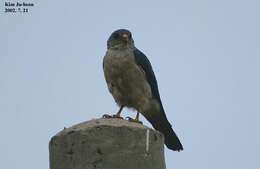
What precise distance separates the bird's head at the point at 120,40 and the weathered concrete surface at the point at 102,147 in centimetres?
397

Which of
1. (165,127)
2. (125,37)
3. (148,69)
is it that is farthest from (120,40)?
(165,127)

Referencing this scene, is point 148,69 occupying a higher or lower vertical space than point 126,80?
higher

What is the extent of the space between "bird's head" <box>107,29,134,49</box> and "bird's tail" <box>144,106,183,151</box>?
121 cm

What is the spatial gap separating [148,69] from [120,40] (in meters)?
0.67

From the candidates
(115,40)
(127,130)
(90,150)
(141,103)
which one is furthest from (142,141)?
(115,40)

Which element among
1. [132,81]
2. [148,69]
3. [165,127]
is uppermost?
[148,69]

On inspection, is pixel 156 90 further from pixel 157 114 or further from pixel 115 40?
pixel 115 40

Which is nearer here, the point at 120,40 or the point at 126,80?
the point at 126,80

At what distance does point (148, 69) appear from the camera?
908 cm

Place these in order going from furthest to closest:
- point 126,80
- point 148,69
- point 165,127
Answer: point 165,127
point 148,69
point 126,80

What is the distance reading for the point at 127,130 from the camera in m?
5.11

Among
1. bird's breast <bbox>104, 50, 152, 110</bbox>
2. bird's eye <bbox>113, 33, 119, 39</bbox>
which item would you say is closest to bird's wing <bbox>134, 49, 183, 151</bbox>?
bird's breast <bbox>104, 50, 152, 110</bbox>

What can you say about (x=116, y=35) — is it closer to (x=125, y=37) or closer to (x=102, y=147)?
(x=125, y=37)

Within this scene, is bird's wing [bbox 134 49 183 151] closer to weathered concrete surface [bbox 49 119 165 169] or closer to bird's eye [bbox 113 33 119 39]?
bird's eye [bbox 113 33 119 39]
